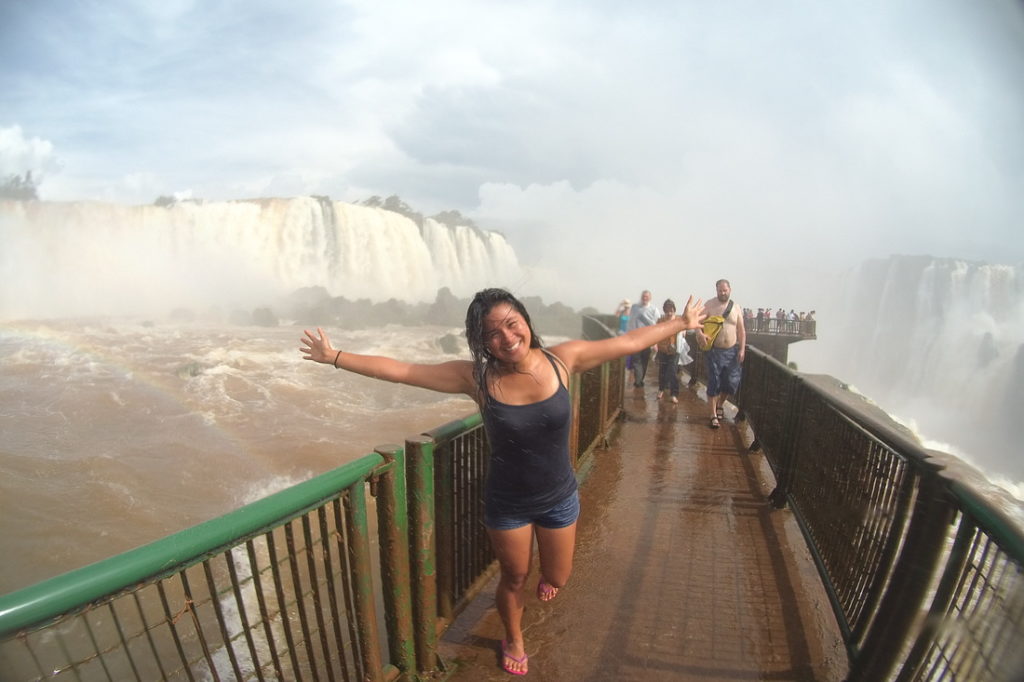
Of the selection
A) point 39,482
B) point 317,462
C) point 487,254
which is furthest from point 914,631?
point 487,254

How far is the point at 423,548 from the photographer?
2.26 m

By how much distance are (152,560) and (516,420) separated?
1.25 m

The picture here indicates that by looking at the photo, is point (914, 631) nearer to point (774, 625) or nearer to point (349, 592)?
point (774, 625)

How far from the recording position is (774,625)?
2818mm

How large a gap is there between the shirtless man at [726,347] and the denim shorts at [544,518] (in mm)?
3905

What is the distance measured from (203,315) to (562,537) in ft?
139

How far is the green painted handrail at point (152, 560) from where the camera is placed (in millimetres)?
1087

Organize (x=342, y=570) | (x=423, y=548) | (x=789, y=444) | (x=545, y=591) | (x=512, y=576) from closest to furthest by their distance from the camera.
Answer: (x=342, y=570), (x=423, y=548), (x=512, y=576), (x=545, y=591), (x=789, y=444)

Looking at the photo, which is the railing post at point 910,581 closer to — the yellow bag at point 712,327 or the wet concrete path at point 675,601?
the wet concrete path at point 675,601

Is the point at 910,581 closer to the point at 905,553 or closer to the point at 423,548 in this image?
the point at 905,553

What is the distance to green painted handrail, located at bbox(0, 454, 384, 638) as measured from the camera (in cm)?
109

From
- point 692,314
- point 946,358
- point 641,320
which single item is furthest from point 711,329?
point 946,358

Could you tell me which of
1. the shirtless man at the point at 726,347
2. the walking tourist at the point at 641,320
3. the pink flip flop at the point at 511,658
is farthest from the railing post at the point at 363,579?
the walking tourist at the point at 641,320

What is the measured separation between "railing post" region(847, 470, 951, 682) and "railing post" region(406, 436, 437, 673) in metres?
1.84
